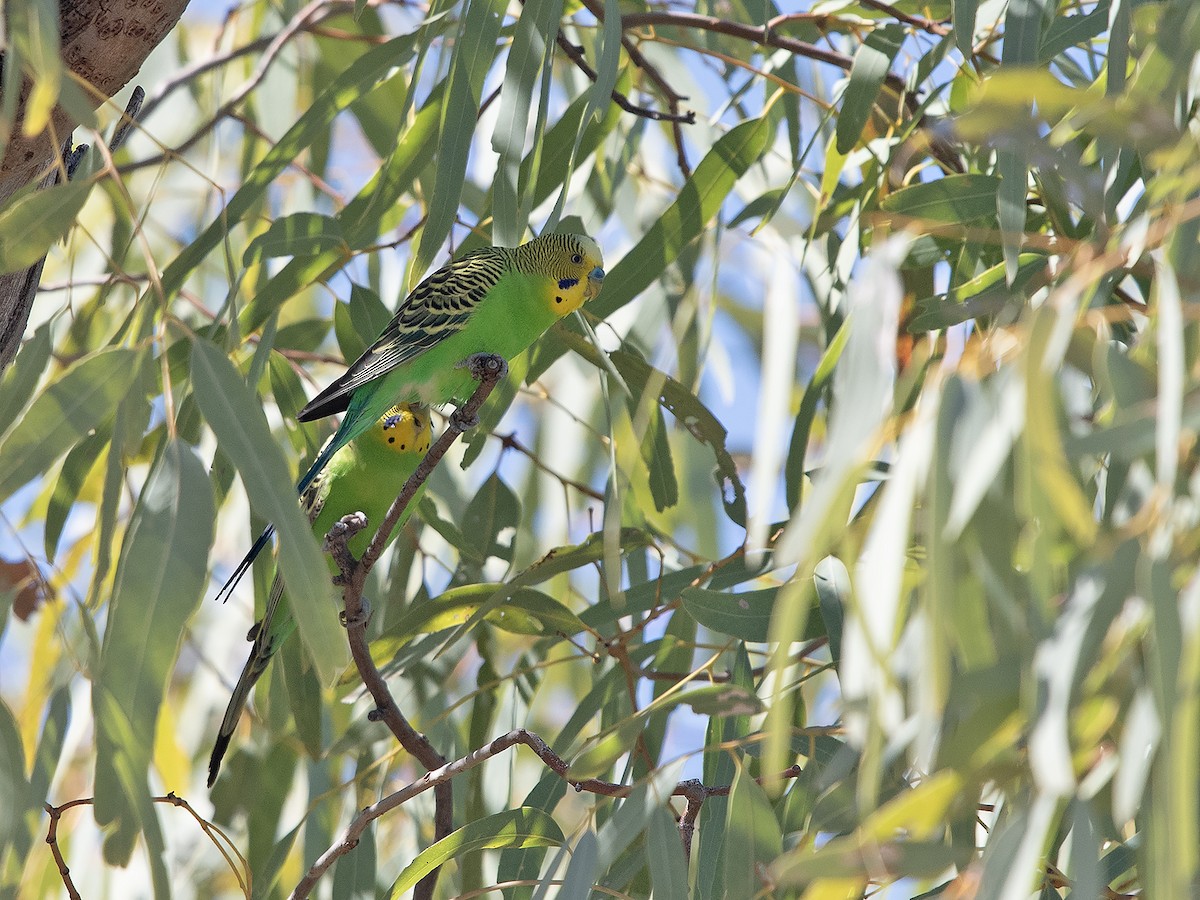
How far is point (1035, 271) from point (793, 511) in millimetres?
495

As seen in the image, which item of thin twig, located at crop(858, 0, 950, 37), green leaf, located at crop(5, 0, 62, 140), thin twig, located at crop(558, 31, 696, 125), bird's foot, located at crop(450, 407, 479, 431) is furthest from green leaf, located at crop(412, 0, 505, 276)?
thin twig, located at crop(858, 0, 950, 37)

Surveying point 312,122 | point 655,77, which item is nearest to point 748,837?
point 312,122

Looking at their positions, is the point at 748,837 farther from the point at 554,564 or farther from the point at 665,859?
the point at 554,564

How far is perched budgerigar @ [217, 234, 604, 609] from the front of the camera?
2.00 meters

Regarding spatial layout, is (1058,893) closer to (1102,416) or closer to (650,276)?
(1102,416)

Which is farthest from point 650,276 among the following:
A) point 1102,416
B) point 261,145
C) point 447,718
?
point 261,145

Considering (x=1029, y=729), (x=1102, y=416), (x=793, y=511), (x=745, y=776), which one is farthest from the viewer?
(x=793, y=511)

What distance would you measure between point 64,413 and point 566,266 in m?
1.03

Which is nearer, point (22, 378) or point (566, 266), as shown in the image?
point (22, 378)

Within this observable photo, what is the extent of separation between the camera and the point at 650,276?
2020 millimetres

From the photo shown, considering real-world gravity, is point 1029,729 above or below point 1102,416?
below

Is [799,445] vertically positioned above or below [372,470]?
below

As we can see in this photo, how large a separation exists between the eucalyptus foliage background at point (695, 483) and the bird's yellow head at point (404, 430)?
0.14 m

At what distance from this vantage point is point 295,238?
1.85 m
